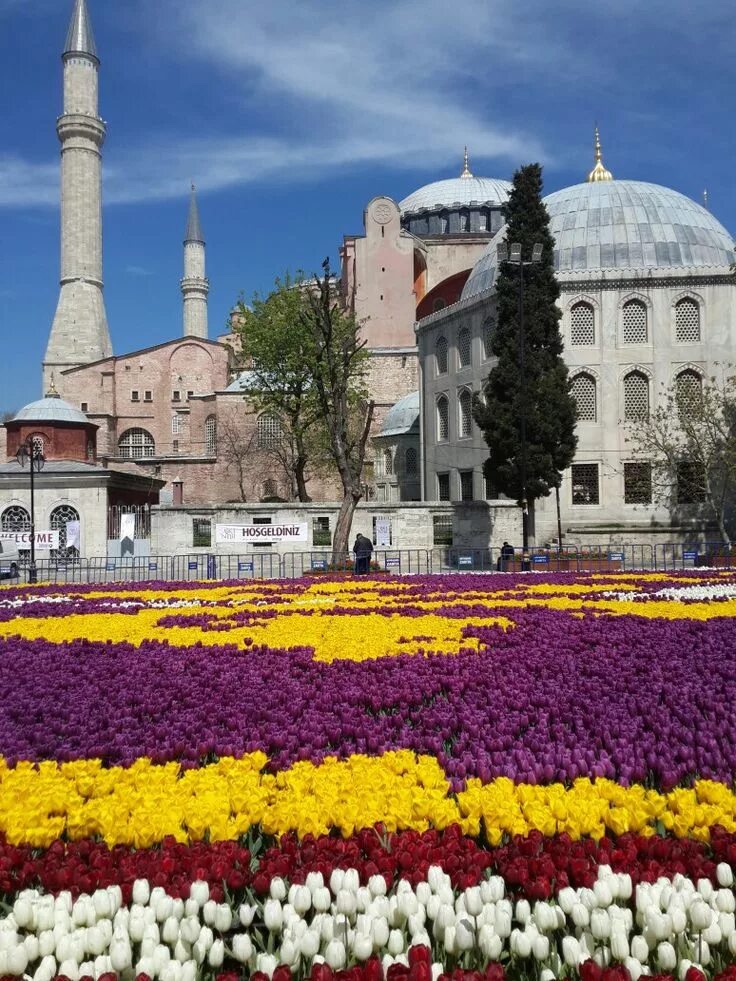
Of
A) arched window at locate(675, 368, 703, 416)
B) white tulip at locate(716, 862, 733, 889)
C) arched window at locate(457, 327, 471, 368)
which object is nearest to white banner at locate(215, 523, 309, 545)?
arched window at locate(675, 368, 703, 416)

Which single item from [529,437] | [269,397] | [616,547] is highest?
[269,397]

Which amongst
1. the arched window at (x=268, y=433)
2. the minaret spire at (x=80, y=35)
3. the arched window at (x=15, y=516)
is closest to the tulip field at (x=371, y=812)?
the arched window at (x=15, y=516)

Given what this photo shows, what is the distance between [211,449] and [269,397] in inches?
673

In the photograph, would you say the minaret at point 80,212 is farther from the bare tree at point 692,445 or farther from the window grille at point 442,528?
the bare tree at point 692,445

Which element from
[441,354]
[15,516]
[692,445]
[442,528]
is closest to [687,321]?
[692,445]

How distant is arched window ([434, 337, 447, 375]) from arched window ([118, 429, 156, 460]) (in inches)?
1094

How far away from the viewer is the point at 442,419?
4556 cm

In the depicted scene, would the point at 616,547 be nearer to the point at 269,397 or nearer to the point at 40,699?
the point at 269,397

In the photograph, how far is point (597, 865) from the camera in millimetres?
3311

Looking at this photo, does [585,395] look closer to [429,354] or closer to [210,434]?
[429,354]

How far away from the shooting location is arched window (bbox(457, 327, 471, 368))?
4344cm

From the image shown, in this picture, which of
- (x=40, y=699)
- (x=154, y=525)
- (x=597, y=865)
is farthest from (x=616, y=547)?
(x=597, y=865)

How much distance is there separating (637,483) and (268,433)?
83.1ft

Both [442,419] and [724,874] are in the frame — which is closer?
[724,874]
